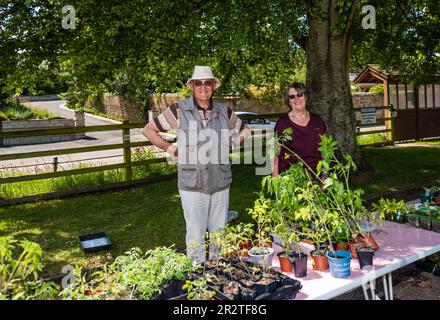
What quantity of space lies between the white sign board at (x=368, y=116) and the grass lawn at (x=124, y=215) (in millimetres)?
2466

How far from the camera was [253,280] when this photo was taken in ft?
8.32

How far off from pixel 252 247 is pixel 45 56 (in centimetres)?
678

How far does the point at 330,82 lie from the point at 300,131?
17.6 ft

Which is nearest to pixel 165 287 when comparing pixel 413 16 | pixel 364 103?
pixel 413 16

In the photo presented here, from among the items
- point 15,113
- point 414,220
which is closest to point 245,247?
point 414,220

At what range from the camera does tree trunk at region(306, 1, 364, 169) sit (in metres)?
8.98

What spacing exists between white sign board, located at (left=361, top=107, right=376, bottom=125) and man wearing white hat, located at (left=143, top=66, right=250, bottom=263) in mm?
10360

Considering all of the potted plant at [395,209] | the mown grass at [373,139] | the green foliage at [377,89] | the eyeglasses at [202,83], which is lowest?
the potted plant at [395,209]

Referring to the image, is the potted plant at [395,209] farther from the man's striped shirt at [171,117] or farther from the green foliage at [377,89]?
the green foliage at [377,89]

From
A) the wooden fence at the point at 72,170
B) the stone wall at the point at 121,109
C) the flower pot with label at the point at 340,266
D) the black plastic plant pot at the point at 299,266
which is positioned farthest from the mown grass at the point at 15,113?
the flower pot with label at the point at 340,266

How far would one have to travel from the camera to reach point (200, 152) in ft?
12.0

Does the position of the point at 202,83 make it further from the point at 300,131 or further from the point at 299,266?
the point at 299,266

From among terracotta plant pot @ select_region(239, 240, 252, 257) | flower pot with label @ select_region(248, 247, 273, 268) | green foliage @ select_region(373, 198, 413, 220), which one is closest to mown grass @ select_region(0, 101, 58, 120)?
terracotta plant pot @ select_region(239, 240, 252, 257)

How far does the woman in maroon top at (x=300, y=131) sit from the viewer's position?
160 inches
